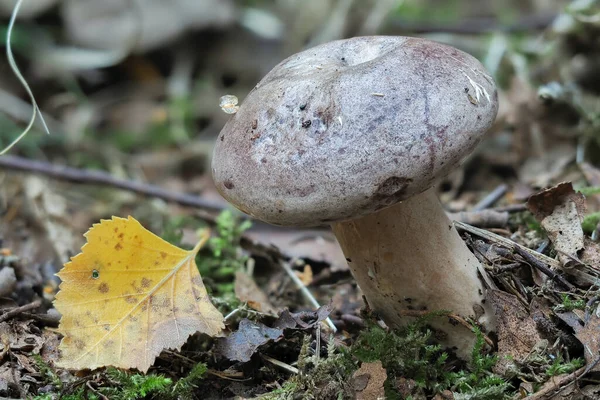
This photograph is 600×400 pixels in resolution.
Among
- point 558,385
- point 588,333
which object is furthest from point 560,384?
point 588,333

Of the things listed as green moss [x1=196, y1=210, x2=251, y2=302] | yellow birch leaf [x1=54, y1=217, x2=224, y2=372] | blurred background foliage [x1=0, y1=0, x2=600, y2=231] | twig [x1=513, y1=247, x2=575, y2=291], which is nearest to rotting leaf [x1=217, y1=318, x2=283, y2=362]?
yellow birch leaf [x1=54, y1=217, x2=224, y2=372]

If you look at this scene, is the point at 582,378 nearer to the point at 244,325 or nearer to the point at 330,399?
the point at 330,399

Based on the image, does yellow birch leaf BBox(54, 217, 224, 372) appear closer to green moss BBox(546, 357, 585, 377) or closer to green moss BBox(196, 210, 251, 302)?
green moss BBox(196, 210, 251, 302)

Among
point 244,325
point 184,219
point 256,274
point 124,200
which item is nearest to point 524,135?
point 256,274

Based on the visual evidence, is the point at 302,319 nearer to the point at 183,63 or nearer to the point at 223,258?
the point at 223,258

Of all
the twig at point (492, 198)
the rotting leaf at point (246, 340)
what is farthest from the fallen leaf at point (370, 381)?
the twig at point (492, 198)

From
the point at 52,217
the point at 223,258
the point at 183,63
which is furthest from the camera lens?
the point at 183,63
